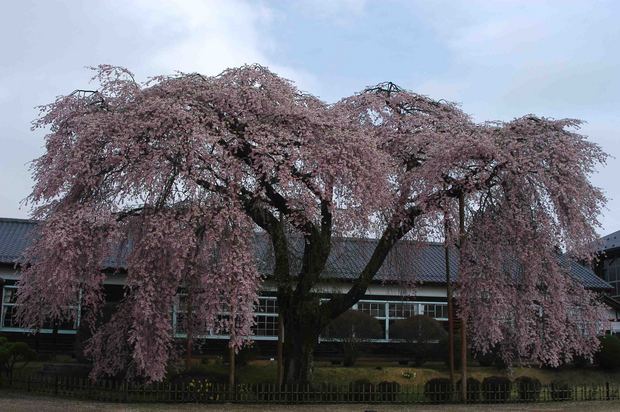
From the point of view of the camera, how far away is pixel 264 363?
24.4m

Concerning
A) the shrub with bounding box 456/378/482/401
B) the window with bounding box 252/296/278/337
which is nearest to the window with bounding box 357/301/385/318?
the window with bounding box 252/296/278/337

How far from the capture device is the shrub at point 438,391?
17.4 metres

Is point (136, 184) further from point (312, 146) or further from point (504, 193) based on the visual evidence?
point (504, 193)

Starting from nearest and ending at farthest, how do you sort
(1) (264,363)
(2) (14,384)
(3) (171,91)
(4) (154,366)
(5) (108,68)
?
(4) (154,366), (3) (171,91), (5) (108,68), (2) (14,384), (1) (264,363)

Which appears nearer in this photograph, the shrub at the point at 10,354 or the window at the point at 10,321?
the shrub at the point at 10,354

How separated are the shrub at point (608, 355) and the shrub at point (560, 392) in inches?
353

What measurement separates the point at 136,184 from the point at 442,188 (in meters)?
6.99

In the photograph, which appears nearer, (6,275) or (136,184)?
(136,184)

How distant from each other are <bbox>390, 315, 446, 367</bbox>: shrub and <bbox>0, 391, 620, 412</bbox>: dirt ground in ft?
27.0

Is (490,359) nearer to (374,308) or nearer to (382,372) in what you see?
(382,372)

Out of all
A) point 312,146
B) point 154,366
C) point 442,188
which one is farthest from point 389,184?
point 154,366

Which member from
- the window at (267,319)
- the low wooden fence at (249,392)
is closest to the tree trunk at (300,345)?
the low wooden fence at (249,392)

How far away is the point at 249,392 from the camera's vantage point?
625 inches

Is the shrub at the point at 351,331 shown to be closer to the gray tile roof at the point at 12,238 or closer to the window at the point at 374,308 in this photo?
the window at the point at 374,308
